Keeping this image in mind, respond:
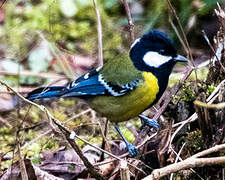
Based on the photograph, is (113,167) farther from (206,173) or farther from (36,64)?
(36,64)

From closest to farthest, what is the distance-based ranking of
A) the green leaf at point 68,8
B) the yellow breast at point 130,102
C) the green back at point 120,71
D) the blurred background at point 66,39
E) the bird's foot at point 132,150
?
the bird's foot at point 132,150, the yellow breast at point 130,102, the green back at point 120,71, the blurred background at point 66,39, the green leaf at point 68,8

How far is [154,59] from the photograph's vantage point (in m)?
3.12

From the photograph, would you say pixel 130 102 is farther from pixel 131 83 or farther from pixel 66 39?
pixel 66 39

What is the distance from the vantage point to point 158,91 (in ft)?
9.87

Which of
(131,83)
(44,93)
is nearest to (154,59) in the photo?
(131,83)

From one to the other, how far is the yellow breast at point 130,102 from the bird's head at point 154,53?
83 millimetres

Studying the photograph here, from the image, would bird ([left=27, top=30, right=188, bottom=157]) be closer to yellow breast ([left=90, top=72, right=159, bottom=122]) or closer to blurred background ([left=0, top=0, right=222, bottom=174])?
yellow breast ([left=90, top=72, right=159, bottom=122])

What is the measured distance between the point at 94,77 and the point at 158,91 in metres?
0.55

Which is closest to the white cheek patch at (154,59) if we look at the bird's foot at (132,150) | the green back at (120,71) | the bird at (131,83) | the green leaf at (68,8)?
the bird at (131,83)

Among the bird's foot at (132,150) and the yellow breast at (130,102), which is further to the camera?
the yellow breast at (130,102)

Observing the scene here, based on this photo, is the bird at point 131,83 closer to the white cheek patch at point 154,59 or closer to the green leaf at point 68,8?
the white cheek patch at point 154,59

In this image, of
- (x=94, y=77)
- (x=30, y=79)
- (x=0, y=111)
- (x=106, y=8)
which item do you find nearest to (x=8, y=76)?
(x=30, y=79)

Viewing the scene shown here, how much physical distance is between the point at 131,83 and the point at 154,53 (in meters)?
0.27

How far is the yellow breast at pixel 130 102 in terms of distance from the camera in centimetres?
301
